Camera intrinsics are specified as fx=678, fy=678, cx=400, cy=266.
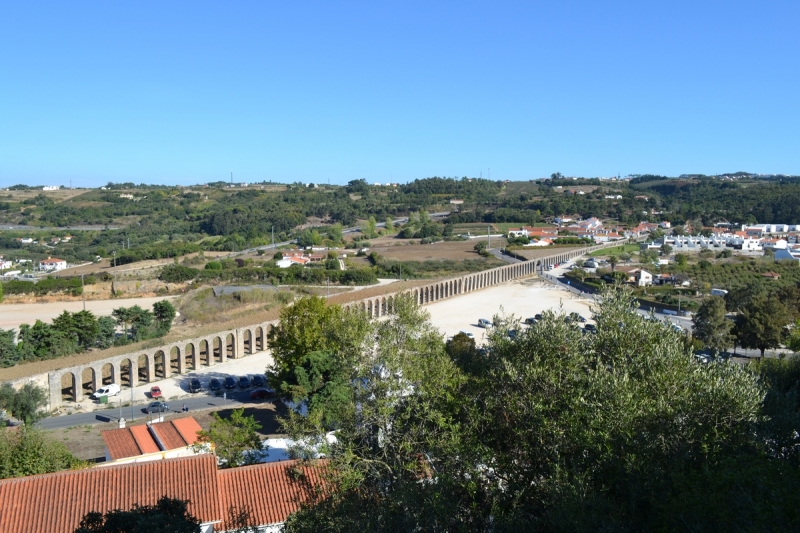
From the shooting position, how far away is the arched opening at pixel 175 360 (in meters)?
30.8

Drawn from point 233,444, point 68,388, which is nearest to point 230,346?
point 68,388

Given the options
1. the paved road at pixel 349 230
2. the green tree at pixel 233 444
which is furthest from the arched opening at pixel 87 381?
the paved road at pixel 349 230

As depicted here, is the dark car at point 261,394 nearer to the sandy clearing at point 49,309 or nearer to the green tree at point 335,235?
the sandy clearing at point 49,309

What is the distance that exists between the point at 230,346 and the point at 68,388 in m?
9.40

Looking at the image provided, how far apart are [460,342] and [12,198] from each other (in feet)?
445

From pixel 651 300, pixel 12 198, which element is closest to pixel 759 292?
pixel 651 300

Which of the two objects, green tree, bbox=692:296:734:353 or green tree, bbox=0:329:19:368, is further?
green tree, bbox=692:296:734:353

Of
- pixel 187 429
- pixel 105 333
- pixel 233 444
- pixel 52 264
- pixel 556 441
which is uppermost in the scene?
pixel 556 441

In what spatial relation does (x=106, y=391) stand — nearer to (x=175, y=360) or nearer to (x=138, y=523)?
(x=175, y=360)

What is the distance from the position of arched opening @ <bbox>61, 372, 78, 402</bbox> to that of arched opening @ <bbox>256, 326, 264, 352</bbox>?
9.42m

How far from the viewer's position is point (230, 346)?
35.8m

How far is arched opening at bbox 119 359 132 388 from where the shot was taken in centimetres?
2826

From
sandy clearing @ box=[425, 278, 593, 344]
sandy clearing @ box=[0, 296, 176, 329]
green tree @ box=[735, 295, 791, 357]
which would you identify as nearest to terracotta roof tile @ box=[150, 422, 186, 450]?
sandy clearing @ box=[425, 278, 593, 344]

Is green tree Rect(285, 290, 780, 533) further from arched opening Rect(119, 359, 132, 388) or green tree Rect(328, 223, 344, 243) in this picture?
green tree Rect(328, 223, 344, 243)
